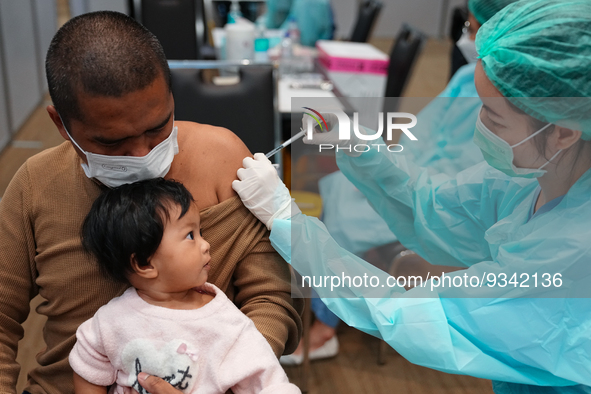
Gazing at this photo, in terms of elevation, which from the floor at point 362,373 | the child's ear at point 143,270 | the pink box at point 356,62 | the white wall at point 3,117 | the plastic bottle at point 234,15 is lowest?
the floor at point 362,373

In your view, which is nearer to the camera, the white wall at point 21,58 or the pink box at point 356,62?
the pink box at point 356,62

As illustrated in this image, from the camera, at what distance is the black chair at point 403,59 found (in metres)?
2.83

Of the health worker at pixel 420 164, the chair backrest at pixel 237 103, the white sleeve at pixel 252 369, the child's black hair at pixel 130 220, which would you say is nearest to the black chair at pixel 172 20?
the health worker at pixel 420 164

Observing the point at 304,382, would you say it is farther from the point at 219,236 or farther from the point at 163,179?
the point at 163,179

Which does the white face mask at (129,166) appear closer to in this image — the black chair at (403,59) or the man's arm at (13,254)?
the man's arm at (13,254)

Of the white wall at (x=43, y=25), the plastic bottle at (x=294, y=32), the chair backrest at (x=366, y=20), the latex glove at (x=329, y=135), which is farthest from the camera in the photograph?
the white wall at (x=43, y=25)

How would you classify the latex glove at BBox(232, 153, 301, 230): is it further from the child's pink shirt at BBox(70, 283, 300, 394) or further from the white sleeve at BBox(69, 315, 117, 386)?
the white sleeve at BBox(69, 315, 117, 386)

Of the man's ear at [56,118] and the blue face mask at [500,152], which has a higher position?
the man's ear at [56,118]

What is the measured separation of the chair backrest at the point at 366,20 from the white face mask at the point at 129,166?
3.47 meters

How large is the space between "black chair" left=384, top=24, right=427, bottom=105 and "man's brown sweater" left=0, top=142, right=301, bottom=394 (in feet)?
6.66

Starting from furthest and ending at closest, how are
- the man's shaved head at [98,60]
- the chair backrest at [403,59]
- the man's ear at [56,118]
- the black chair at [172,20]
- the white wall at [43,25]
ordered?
the white wall at [43,25]
the black chair at [172,20]
the chair backrest at [403,59]
the man's ear at [56,118]
the man's shaved head at [98,60]

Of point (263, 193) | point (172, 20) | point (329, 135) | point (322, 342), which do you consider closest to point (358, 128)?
point (329, 135)

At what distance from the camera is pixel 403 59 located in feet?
9.54

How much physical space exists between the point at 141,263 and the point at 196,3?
2.52 metres
